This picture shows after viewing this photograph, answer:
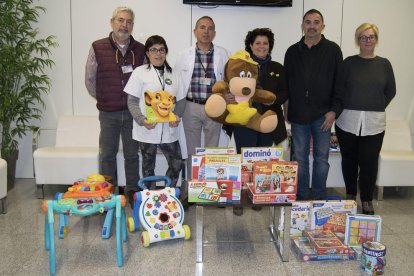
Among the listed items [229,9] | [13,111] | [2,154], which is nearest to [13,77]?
[13,111]

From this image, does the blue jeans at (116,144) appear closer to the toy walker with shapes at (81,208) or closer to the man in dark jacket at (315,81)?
the toy walker with shapes at (81,208)

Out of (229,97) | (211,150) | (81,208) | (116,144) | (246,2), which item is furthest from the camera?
(246,2)

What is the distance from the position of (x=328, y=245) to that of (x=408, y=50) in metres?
2.97

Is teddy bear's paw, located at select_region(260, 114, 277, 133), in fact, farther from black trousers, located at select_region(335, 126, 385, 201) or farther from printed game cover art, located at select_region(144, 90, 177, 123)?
black trousers, located at select_region(335, 126, 385, 201)

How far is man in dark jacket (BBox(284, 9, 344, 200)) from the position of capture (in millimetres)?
3316

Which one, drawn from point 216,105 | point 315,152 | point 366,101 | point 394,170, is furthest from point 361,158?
point 216,105

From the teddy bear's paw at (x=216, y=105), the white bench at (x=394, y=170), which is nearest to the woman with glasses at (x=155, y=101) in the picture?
the teddy bear's paw at (x=216, y=105)

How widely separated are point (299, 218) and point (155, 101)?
142 cm

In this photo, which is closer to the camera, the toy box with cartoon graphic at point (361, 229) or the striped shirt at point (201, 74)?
the toy box with cartoon graphic at point (361, 229)

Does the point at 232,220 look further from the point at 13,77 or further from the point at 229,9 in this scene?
the point at 13,77

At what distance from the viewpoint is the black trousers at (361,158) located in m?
3.46

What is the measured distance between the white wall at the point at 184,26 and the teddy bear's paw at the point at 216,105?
180cm

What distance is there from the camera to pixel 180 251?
284cm

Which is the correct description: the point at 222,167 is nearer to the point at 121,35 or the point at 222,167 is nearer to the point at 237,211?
the point at 237,211
